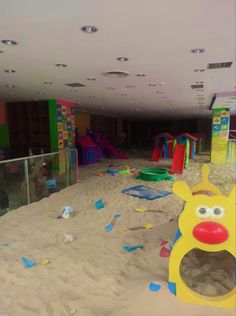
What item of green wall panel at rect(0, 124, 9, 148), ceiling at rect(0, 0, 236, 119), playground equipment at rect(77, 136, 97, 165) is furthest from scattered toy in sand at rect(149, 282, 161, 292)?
green wall panel at rect(0, 124, 9, 148)

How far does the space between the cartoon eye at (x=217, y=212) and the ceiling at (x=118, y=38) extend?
1.57 metres

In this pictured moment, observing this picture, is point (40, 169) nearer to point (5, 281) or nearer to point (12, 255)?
point (12, 255)

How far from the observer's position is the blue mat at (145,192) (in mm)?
5035

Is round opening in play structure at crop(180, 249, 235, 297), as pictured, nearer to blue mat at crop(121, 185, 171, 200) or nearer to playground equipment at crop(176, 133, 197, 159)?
blue mat at crop(121, 185, 171, 200)

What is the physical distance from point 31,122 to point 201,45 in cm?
732

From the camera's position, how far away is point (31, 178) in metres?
4.62

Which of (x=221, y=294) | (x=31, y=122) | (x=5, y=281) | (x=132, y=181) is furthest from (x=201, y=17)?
(x=31, y=122)

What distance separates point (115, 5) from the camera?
1.84m

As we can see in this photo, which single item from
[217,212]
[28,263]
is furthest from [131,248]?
[217,212]

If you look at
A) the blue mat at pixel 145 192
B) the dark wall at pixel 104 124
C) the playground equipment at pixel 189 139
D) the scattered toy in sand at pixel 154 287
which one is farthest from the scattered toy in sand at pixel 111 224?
the dark wall at pixel 104 124

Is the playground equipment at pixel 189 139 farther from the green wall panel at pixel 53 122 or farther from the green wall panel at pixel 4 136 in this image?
the green wall panel at pixel 4 136

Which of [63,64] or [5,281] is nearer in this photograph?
[5,281]

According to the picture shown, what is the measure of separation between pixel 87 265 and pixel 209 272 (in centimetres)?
124

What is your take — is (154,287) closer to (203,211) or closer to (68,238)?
(203,211)
